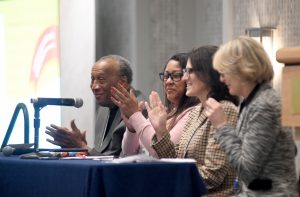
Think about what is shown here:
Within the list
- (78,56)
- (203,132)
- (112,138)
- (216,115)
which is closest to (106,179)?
(216,115)

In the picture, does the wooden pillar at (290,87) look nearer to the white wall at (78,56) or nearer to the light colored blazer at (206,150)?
the light colored blazer at (206,150)

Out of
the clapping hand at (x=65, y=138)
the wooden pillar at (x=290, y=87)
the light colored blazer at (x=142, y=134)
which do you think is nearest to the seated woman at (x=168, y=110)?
the light colored blazer at (x=142, y=134)

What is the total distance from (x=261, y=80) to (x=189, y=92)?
672 millimetres

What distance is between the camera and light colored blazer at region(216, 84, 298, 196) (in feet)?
6.94

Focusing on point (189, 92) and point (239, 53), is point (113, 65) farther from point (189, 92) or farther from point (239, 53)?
point (239, 53)

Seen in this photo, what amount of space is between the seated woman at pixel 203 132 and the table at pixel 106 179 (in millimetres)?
158

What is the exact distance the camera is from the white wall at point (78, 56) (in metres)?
4.90

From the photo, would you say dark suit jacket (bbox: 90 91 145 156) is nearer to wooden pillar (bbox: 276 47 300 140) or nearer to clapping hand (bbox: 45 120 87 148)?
clapping hand (bbox: 45 120 87 148)

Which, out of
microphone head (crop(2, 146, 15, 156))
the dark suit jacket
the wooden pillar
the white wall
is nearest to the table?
microphone head (crop(2, 146, 15, 156))

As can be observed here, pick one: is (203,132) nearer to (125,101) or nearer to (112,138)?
(125,101)

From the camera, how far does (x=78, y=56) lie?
16.3 feet

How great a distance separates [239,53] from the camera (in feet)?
7.35

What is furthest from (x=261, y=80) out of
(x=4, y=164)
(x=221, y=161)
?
(x=4, y=164)

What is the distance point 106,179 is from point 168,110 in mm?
1075
